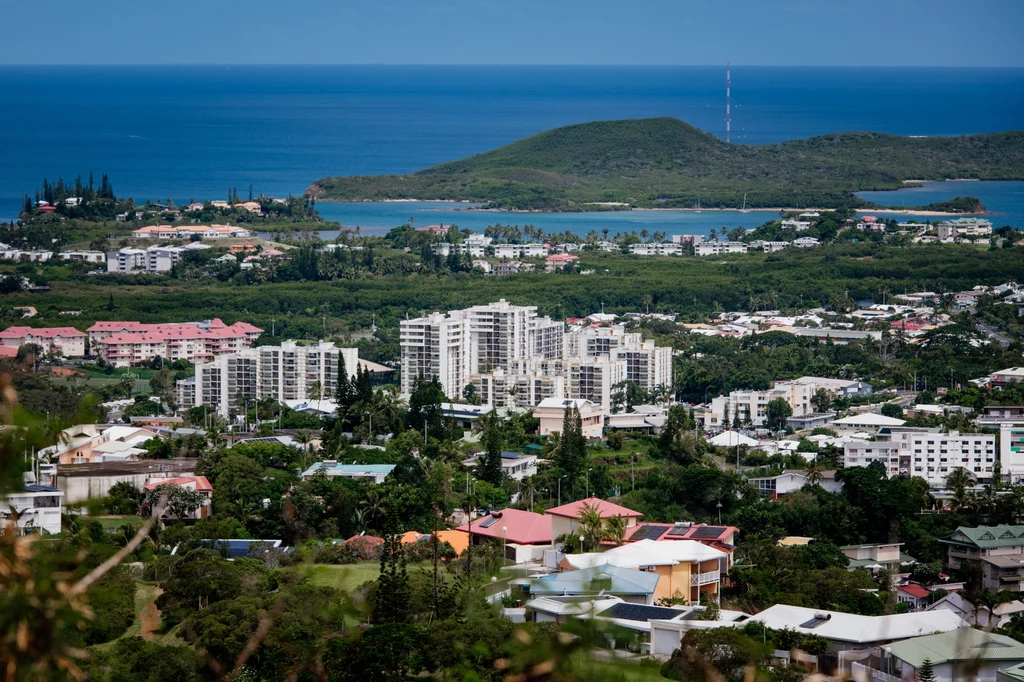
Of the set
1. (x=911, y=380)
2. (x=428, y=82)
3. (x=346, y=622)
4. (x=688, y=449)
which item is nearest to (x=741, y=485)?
(x=688, y=449)

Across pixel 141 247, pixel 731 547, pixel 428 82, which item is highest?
pixel 428 82

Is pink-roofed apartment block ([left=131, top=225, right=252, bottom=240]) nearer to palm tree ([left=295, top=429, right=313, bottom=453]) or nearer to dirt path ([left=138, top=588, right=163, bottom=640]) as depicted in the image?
palm tree ([left=295, top=429, right=313, bottom=453])

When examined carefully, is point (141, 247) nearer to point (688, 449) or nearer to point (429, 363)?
point (429, 363)

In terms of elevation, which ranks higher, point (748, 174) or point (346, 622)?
point (748, 174)

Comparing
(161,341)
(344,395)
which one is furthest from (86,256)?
(344,395)

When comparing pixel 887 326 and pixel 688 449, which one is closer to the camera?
pixel 688 449

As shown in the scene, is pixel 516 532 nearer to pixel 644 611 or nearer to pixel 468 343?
pixel 644 611

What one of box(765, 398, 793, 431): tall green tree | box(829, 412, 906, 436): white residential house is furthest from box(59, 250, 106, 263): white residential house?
box(829, 412, 906, 436): white residential house
